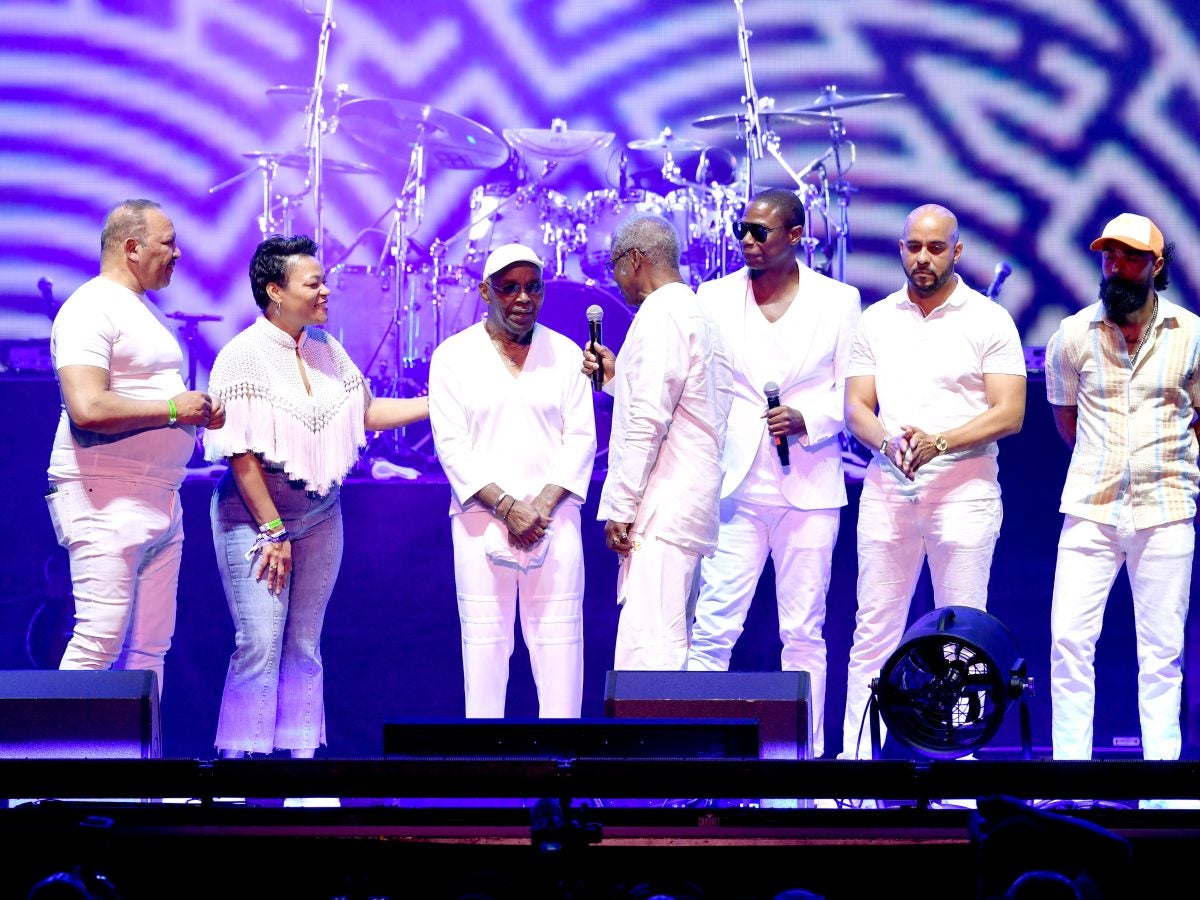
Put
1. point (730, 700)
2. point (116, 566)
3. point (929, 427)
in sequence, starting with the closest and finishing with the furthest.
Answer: point (730, 700), point (116, 566), point (929, 427)

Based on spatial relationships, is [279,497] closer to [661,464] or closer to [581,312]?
[661,464]

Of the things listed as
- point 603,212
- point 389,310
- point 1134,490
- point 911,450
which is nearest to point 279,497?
point 911,450

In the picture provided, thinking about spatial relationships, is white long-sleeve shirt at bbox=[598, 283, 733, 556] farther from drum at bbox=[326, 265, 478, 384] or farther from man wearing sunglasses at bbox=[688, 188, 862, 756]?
drum at bbox=[326, 265, 478, 384]

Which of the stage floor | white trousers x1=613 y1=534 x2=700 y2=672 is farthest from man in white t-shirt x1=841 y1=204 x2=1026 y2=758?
the stage floor

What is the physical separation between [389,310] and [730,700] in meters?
4.34

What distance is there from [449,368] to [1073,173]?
4.04 m

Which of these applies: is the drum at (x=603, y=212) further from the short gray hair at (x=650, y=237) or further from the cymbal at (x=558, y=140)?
the short gray hair at (x=650, y=237)

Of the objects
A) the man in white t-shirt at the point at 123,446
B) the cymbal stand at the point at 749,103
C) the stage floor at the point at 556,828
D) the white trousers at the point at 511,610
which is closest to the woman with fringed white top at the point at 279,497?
the man in white t-shirt at the point at 123,446

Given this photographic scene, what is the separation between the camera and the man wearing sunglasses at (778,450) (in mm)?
5152

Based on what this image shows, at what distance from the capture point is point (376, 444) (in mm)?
7246

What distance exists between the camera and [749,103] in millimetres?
7523

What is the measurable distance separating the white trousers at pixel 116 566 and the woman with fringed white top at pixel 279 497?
0.23 meters

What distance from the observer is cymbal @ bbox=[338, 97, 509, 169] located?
7324mm

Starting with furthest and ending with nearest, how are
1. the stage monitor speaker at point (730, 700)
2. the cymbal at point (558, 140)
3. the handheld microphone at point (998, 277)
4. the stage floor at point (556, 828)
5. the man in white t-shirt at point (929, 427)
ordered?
the cymbal at point (558, 140) < the handheld microphone at point (998, 277) < the man in white t-shirt at point (929, 427) < the stage monitor speaker at point (730, 700) < the stage floor at point (556, 828)
